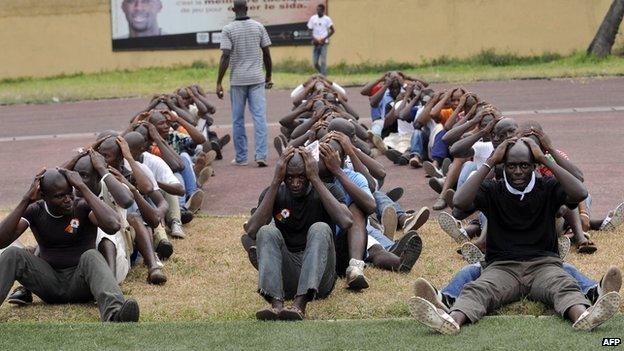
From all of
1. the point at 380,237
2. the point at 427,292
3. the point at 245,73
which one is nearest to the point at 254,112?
the point at 245,73

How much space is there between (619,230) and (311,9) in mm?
22324

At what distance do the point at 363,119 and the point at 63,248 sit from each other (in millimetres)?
13113

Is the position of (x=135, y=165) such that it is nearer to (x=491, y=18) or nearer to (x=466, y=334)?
(x=466, y=334)

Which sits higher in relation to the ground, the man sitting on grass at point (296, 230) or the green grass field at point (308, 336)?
the man sitting on grass at point (296, 230)

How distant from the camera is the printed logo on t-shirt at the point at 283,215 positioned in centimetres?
986

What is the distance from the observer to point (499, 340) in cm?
828

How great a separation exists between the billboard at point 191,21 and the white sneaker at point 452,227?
22554 mm

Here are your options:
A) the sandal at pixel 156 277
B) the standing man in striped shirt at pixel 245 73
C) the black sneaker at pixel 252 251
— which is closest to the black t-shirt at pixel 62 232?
the sandal at pixel 156 277

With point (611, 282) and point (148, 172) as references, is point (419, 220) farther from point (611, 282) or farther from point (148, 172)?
point (611, 282)

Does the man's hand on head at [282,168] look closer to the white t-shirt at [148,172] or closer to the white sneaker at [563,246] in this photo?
the white sneaker at [563,246]

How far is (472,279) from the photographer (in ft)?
30.7

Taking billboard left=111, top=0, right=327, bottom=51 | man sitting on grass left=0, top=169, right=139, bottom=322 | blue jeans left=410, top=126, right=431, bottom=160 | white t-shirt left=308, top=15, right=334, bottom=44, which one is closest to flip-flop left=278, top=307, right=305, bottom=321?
man sitting on grass left=0, top=169, right=139, bottom=322

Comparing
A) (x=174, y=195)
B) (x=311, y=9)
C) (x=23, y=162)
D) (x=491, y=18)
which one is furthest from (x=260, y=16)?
(x=174, y=195)

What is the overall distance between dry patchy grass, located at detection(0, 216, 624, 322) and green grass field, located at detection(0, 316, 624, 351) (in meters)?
0.42
